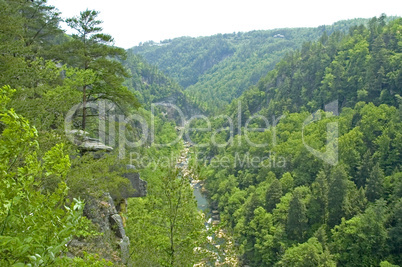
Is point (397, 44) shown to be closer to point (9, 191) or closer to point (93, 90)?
point (93, 90)

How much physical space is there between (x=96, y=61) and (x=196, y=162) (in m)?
7.86

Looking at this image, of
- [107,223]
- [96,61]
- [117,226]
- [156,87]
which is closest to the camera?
[107,223]

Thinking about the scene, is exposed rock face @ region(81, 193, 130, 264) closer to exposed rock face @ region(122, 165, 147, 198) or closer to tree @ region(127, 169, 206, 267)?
tree @ region(127, 169, 206, 267)

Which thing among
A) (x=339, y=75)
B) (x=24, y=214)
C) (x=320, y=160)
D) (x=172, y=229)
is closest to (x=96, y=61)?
(x=172, y=229)

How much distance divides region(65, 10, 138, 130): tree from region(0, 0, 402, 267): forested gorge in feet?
0.24

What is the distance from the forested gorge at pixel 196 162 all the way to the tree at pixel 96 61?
0.07 m

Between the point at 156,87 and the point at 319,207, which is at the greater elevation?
the point at 156,87

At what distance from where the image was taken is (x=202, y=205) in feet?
192

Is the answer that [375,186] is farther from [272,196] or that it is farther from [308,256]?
[308,256]

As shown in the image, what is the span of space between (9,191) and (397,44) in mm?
84173

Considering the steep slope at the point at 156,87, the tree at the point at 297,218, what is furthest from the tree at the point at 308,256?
the steep slope at the point at 156,87

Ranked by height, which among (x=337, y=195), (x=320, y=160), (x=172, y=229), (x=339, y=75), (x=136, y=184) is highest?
(x=339, y=75)

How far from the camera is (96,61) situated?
17.5 metres

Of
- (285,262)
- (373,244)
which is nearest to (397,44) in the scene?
(373,244)
